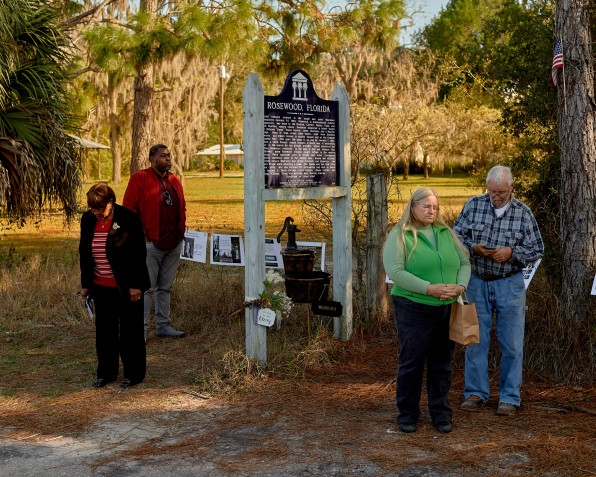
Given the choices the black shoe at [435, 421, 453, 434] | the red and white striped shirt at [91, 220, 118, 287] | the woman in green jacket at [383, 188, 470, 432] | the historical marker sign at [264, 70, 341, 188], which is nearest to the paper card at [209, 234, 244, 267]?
the historical marker sign at [264, 70, 341, 188]

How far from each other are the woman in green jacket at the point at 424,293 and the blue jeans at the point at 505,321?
1.69 feet

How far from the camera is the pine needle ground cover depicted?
15.4 ft

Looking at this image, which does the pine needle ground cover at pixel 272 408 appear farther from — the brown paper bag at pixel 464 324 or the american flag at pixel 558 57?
the american flag at pixel 558 57

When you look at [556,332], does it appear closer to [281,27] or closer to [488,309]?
[488,309]

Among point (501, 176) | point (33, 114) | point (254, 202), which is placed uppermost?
point (33, 114)

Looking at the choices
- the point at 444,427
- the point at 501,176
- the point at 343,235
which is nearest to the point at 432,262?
the point at 501,176

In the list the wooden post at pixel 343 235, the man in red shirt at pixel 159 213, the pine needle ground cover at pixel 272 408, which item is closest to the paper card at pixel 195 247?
the pine needle ground cover at pixel 272 408

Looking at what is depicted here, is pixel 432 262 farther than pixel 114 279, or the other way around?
pixel 114 279

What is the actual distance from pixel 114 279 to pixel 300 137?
2.00 meters

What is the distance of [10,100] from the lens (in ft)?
34.6

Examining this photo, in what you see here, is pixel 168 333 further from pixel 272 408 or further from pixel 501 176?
pixel 501 176

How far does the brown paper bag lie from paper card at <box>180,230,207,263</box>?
398 cm

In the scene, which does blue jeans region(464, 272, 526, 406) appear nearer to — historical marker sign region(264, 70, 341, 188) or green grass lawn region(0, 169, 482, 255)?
historical marker sign region(264, 70, 341, 188)

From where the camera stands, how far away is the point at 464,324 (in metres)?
4.96
